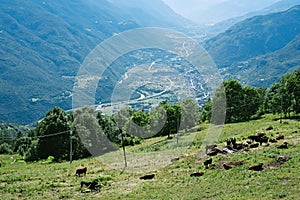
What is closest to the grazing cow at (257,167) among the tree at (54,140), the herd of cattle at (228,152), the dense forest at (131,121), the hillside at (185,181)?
the herd of cattle at (228,152)

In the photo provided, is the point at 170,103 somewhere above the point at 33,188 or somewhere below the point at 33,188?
above

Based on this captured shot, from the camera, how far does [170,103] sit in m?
85.6

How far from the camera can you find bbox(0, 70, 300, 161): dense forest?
57.4m

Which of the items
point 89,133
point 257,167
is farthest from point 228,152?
point 89,133

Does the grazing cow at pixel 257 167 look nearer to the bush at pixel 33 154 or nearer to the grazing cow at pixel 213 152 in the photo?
the grazing cow at pixel 213 152

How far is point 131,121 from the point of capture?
6469 cm

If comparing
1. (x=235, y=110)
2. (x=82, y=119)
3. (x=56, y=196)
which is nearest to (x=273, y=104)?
(x=235, y=110)

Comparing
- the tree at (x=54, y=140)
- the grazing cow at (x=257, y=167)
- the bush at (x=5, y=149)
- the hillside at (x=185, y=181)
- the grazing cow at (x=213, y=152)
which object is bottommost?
the bush at (x=5, y=149)

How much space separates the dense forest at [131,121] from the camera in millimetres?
57438

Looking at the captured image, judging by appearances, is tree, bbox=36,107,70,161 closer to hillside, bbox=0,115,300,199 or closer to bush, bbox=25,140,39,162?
bush, bbox=25,140,39,162

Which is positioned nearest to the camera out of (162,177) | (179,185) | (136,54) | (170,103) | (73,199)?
(73,199)

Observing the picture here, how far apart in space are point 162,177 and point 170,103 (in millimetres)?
57585

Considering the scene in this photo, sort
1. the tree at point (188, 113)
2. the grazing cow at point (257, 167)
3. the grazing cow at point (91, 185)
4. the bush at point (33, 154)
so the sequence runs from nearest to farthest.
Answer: the grazing cow at point (257, 167) → the grazing cow at point (91, 185) → the bush at point (33, 154) → the tree at point (188, 113)

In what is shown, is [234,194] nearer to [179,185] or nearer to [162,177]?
[179,185]
